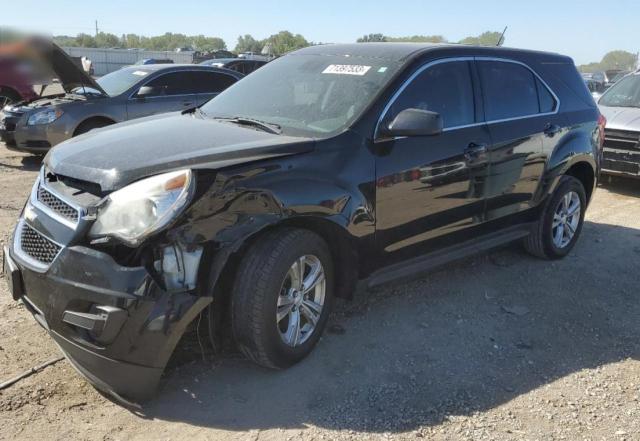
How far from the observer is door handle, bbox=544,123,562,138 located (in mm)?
4957

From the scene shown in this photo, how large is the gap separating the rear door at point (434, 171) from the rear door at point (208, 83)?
6.21 meters

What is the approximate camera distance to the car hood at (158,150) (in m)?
2.92

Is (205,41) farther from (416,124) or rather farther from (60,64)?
(416,124)

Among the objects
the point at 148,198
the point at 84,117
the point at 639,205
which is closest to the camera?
the point at 148,198

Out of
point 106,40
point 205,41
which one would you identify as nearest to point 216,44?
point 205,41

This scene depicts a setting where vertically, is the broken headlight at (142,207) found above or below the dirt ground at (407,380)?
above

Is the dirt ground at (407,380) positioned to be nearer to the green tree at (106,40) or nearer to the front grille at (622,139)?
the front grille at (622,139)

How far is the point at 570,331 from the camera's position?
13.7ft

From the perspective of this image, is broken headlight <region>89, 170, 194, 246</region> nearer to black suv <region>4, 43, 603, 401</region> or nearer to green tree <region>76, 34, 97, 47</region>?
black suv <region>4, 43, 603, 401</region>

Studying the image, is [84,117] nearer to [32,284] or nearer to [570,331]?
[32,284]

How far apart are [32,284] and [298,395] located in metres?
1.50

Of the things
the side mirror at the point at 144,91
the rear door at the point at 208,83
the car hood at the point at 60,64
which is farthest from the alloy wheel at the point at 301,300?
the rear door at the point at 208,83

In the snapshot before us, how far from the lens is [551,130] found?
16.4 feet

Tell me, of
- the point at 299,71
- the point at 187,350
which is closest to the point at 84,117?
the point at 299,71
